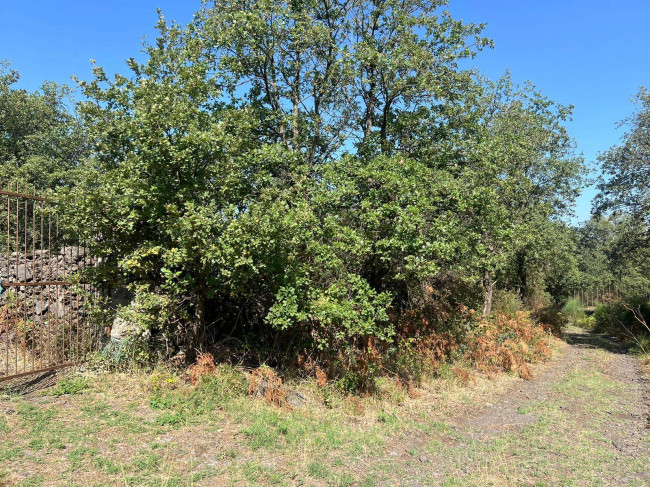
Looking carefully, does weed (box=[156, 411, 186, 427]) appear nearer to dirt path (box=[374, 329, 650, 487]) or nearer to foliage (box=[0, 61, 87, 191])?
dirt path (box=[374, 329, 650, 487])

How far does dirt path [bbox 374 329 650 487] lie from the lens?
15.7 feet

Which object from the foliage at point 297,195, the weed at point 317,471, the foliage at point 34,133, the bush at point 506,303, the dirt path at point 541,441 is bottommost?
the dirt path at point 541,441

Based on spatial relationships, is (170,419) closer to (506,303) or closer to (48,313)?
(48,313)

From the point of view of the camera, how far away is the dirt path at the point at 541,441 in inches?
189

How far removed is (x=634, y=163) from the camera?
1463 cm

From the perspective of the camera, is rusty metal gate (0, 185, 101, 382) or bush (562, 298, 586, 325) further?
bush (562, 298, 586, 325)

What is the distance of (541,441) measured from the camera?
5910 millimetres

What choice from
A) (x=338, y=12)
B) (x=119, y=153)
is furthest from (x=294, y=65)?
(x=119, y=153)

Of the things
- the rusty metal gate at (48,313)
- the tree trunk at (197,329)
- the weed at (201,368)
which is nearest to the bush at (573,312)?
the tree trunk at (197,329)

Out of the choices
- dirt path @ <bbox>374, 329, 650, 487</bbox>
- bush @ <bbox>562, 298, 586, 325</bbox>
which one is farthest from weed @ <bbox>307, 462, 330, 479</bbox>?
bush @ <bbox>562, 298, 586, 325</bbox>

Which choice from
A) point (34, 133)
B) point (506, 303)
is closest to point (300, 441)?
point (506, 303)

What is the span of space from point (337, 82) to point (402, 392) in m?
6.32

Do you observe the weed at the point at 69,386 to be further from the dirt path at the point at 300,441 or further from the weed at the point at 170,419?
the weed at the point at 170,419

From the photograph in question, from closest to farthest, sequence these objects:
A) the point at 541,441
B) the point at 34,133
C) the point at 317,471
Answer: the point at 317,471 → the point at 541,441 → the point at 34,133
